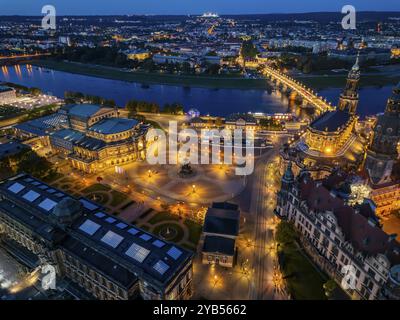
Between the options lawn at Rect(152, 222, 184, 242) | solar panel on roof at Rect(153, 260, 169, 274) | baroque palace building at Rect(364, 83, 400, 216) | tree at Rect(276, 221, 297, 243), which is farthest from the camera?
baroque palace building at Rect(364, 83, 400, 216)

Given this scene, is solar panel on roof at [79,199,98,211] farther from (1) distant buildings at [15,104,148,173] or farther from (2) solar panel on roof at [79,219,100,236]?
(1) distant buildings at [15,104,148,173]

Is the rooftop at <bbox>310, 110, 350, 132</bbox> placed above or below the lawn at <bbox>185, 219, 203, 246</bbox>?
above

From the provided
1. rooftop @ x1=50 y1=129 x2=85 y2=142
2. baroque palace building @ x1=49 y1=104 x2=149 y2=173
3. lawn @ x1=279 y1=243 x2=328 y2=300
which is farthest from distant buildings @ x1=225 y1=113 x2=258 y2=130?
lawn @ x1=279 y1=243 x2=328 y2=300

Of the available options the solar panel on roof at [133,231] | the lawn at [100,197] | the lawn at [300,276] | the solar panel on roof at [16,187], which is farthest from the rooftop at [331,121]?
the solar panel on roof at [16,187]

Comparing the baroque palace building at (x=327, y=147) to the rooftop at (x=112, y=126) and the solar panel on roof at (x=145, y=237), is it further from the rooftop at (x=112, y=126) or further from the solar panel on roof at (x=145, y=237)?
the rooftop at (x=112, y=126)

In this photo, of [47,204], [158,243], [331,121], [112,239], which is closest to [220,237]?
[158,243]

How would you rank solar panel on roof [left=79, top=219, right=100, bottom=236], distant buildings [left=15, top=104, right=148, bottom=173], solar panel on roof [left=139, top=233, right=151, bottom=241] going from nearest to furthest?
solar panel on roof [left=139, top=233, right=151, bottom=241] < solar panel on roof [left=79, top=219, right=100, bottom=236] < distant buildings [left=15, top=104, right=148, bottom=173]

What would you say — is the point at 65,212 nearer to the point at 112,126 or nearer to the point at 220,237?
the point at 220,237

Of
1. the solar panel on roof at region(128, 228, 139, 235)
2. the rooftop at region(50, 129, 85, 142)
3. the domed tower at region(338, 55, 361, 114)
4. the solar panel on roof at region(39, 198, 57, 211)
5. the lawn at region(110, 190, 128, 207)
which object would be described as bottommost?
the lawn at region(110, 190, 128, 207)
